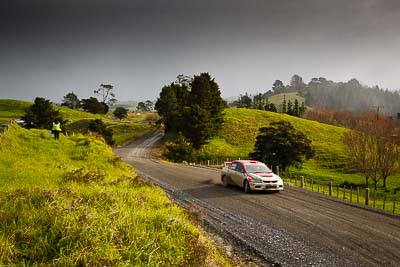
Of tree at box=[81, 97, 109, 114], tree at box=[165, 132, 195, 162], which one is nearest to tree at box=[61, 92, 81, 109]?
tree at box=[81, 97, 109, 114]

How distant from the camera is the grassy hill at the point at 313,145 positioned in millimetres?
43344

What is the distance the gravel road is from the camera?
806 cm

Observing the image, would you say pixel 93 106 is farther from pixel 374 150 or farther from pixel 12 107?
pixel 374 150

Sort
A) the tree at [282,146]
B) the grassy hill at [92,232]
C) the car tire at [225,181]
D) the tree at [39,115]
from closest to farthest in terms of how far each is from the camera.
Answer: the grassy hill at [92,232] < the car tire at [225,181] < the tree at [282,146] < the tree at [39,115]

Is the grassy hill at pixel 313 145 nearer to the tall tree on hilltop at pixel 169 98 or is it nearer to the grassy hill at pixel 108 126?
the tall tree on hilltop at pixel 169 98

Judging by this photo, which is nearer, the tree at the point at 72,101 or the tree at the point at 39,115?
the tree at the point at 39,115

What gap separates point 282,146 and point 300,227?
29.4 metres

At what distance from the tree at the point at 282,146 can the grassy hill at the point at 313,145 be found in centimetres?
375

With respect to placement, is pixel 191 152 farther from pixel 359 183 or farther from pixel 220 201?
pixel 220 201

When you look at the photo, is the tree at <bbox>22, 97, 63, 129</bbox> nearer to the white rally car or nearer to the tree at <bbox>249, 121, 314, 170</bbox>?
the tree at <bbox>249, 121, 314, 170</bbox>

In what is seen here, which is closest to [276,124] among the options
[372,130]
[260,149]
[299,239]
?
[260,149]

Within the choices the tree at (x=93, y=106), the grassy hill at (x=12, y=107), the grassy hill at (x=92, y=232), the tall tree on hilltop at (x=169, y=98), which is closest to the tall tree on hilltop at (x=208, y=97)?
the tall tree on hilltop at (x=169, y=98)

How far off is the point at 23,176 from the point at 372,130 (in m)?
37.4

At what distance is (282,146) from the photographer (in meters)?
39.0
